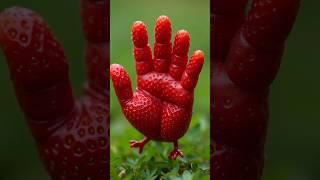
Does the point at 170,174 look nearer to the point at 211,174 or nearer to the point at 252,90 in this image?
the point at 211,174

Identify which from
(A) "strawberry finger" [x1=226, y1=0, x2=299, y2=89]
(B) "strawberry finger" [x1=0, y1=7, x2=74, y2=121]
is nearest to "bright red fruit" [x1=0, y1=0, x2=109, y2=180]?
(B) "strawberry finger" [x1=0, y1=7, x2=74, y2=121]

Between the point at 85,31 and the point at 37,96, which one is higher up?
the point at 85,31

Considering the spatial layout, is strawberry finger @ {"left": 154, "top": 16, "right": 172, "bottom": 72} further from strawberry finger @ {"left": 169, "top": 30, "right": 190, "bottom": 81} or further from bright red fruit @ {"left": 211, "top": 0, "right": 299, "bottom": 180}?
bright red fruit @ {"left": 211, "top": 0, "right": 299, "bottom": 180}

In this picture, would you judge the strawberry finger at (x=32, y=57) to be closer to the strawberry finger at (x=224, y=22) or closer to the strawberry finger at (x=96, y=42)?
the strawberry finger at (x=96, y=42)

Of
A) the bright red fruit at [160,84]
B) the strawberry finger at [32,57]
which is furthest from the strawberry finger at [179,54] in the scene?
the strawberry finger at [32,57]

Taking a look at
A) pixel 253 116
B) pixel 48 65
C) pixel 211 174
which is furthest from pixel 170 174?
pixel 48 65
